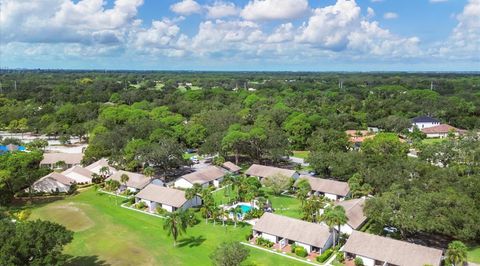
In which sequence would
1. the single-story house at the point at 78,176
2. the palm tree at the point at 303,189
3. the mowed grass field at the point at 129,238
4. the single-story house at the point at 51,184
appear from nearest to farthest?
the mowed grass field at the point at 129,238 → the palm tree at the point at 303,189 → the single-story house at the point at 51,184 → the single-story house at the point at 78,176

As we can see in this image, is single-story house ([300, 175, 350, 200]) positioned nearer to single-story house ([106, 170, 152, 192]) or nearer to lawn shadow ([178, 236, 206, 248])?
lawn shadow ([178, 236, 206, 248])

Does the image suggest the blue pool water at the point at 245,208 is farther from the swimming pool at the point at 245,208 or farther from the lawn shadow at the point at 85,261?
the lawn shadow at the point at 85,261

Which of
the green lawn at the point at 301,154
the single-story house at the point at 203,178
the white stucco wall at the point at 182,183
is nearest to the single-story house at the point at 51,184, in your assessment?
the white stucco wall at the point at 182,183

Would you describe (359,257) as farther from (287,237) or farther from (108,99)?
(108,99)

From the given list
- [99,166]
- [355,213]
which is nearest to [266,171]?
[355,213]

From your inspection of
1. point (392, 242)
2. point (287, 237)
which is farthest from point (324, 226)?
point (392, 242)
